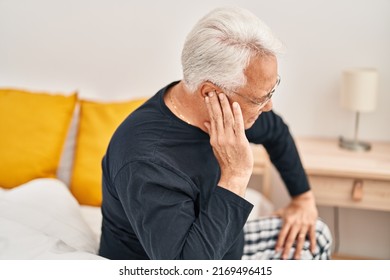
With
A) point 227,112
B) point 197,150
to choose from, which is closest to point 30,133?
point 197,150

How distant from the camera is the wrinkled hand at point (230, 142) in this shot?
3.13 ft

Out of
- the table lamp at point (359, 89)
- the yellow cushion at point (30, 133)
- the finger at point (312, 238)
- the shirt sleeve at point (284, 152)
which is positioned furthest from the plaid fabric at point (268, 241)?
the yellow cushion at point (30, 133)

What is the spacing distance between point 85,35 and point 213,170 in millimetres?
604

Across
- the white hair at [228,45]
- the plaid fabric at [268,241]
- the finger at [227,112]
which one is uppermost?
the white hair at [228,45]

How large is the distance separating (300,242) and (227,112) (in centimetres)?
49

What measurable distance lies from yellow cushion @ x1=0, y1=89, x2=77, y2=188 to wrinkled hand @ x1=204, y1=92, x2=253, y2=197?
0.71m

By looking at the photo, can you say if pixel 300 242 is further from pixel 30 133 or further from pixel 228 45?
pixel 30 133

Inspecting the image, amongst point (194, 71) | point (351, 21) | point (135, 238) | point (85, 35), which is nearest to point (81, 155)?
point (85, 35)

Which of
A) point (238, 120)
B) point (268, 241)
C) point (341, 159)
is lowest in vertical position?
point (268, 241)

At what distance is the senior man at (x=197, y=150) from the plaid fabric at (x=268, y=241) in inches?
10.9

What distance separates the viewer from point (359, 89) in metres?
1.61

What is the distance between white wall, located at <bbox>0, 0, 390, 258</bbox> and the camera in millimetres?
1352

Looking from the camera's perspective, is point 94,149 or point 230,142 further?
point 94,149

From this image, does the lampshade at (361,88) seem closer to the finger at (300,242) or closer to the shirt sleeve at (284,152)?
the shirt sleeve at (284,152)
